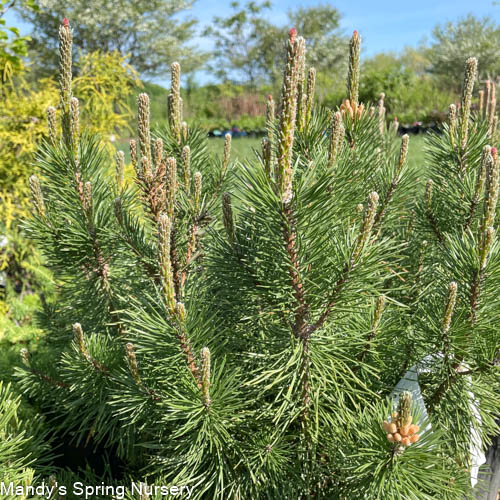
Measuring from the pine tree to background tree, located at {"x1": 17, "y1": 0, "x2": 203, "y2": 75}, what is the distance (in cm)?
2577

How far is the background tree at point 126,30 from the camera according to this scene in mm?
24234

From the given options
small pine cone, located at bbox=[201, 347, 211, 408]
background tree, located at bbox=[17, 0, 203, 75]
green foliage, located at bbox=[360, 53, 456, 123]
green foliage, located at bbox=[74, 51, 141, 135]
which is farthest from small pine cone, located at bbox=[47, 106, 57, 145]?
background tree, located at bbox=[17, 0, 203, 75]

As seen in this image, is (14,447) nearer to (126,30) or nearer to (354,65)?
(354,65)

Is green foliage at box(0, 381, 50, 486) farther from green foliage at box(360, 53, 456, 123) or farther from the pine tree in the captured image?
green foliage at box(360, 53, 456, 123)

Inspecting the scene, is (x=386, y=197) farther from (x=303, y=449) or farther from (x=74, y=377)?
(x=74, y=377)

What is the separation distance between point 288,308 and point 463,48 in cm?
3249

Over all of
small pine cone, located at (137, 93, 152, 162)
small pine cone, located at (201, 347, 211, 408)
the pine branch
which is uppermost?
small pine cone, located at (137, 93, 152, 162)

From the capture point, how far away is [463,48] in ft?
92.6

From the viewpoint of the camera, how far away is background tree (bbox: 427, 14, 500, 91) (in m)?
26.7

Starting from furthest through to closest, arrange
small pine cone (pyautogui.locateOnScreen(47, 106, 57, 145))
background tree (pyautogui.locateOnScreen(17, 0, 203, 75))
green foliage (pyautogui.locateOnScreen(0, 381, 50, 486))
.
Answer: background tree (pyautogui.locateOnScreen(17, 0, 203, 75)) < small pine cone (pyautogui.locateOnScreen(47, 106, 57, 145)) < green foliage (pyautogui.locateOnScreen(0, 381, 50, 486))

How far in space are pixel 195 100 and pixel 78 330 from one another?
24581 millimetres

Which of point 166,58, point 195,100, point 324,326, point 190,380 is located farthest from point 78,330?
point 166,58

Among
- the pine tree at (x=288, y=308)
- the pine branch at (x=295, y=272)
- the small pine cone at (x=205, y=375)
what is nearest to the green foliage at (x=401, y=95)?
the pine tree at (x=288, y=308)

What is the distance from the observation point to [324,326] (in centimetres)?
104
